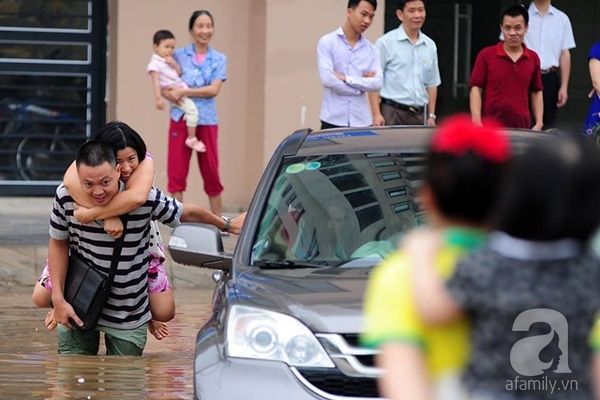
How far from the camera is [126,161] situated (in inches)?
273

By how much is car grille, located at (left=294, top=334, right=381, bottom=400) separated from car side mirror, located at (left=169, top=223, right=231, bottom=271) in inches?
40.1

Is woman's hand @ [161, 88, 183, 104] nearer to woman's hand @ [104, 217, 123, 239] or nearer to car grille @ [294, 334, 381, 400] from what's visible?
woman's hand @ [104, 217, 123, 239]

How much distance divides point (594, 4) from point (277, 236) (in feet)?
32.4

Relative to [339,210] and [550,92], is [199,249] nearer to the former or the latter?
[339,210]

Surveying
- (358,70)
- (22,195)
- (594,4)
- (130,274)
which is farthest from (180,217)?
(594,4)

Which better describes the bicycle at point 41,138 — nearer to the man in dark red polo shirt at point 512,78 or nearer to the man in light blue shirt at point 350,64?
the man in light blue shirt at point 350,64

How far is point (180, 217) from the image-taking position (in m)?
7.08

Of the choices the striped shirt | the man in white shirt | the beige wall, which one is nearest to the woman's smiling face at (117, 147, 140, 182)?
the striped shirt

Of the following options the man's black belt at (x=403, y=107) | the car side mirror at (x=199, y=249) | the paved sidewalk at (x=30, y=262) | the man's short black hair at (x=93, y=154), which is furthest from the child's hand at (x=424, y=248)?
the man's black belt at (x=403, y=107)

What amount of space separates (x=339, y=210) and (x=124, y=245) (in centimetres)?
155

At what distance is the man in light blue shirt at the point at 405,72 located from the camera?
11172 millimetres

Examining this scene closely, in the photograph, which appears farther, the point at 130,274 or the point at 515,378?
the point at 130,274

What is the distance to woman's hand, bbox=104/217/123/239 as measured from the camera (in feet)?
22.2

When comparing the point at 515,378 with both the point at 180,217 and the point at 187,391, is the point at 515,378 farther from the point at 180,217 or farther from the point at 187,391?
the point at 180,217
